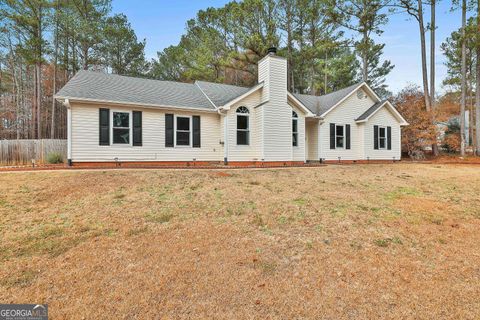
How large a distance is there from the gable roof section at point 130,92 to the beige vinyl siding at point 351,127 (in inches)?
285

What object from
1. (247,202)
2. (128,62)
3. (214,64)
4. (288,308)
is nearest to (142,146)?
(247,202)

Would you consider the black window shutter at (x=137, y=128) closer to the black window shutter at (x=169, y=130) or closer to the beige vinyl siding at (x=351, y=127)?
the black window shutter at (x=169, y=130)

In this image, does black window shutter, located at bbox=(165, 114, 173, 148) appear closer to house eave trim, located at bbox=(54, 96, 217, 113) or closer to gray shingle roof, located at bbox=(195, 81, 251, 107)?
house eave trim, located at bbox=(54, 96, 217, 113)

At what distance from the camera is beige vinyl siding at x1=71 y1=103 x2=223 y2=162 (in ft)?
35.4

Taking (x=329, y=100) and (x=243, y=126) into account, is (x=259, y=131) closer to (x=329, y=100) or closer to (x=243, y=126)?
(x=243, y=126)

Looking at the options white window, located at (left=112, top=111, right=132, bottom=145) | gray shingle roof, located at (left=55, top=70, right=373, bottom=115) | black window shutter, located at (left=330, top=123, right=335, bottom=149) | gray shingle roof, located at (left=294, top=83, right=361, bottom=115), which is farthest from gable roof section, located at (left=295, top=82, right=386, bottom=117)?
white window, located at (left=112, top=111, right=132, bottom=145)

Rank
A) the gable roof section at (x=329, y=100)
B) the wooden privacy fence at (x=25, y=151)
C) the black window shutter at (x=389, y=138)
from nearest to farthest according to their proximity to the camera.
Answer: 1. the wooden privacy fence at (x=25, y=151)
2. the gable roof section at (x=329, y=100)
3. the black window shutter at (x=389, y=138)

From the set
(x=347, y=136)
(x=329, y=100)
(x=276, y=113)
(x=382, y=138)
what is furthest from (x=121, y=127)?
(x=382, y=138)

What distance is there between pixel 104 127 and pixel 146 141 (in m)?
1.79

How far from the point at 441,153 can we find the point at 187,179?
22665mm

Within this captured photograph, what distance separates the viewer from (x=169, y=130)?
1246cm

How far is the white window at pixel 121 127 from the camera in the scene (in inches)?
449

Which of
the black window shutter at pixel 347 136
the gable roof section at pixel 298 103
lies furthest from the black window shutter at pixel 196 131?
the black window shutter at pixel 347 136

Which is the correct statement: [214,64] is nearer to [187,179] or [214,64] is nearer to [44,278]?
[187,179]
